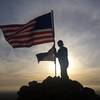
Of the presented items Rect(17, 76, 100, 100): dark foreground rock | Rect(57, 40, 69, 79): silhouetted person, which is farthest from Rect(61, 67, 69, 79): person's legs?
Rect(17, 76, 100, 100): dark foreground rock

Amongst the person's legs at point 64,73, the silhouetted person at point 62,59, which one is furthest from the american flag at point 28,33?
the person's legs at point 64,73

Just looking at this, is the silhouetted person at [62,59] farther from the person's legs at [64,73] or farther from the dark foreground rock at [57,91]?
the dark foreground rock at [57,91]

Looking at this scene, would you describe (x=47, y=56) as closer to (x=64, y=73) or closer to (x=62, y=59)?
(x=62, y=59)

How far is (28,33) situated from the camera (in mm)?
30031

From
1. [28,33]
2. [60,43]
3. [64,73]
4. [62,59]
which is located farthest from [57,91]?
[28,33]

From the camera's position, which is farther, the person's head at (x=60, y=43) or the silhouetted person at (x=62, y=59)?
the silhouetted person at (x=62, y=59)

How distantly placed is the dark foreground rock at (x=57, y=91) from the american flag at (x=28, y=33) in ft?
14.6

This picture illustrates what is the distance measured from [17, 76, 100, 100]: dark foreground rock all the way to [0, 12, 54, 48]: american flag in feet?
14.6

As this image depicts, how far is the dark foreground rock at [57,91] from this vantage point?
29297 millimetres

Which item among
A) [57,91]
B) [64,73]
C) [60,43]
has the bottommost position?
[57,91]

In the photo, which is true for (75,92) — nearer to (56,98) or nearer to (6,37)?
(56,98)

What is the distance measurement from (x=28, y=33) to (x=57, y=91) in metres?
6.43

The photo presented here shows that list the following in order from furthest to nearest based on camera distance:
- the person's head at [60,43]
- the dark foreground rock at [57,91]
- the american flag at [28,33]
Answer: the person's head at [60,43] → the american flag at [28,33] → the dark foreground rock at [57,91]

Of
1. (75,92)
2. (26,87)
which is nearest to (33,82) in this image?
(26,87)
